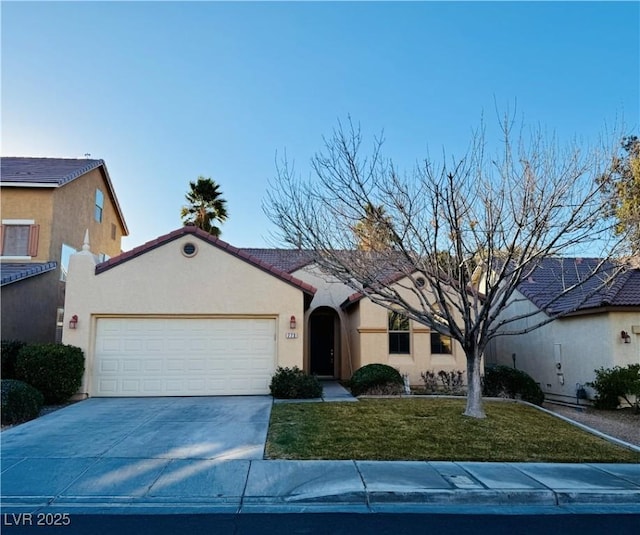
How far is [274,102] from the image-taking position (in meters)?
12.9

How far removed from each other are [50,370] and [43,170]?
10.2 m

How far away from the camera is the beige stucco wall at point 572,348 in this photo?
44.2ft

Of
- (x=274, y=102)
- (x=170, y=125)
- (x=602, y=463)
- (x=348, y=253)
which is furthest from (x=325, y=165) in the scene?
(x=602, y=463)

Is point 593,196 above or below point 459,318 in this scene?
above

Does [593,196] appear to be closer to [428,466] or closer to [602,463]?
[602,463]

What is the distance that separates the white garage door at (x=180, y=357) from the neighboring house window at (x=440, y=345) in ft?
19.4

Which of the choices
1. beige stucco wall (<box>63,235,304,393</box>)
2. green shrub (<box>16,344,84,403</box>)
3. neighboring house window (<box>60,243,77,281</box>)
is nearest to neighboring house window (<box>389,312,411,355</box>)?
beige stucco wall (<box>63,235,304,393</box>)

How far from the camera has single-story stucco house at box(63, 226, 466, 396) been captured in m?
13.2

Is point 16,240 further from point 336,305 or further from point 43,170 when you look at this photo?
point 336,305

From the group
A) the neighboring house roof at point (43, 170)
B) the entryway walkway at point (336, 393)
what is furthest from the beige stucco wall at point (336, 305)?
the neighboring house roof at point (43, 170)

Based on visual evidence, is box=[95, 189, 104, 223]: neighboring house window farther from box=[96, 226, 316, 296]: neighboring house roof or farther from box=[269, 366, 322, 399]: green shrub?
box=[269, 366, 322, 399]: green shrub

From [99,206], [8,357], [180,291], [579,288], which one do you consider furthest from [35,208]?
[579,288]

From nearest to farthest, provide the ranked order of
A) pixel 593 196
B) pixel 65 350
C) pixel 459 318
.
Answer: pixel 593 196 → pixel 65 350 → pixel 459 318

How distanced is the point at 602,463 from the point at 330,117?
8452 mm
